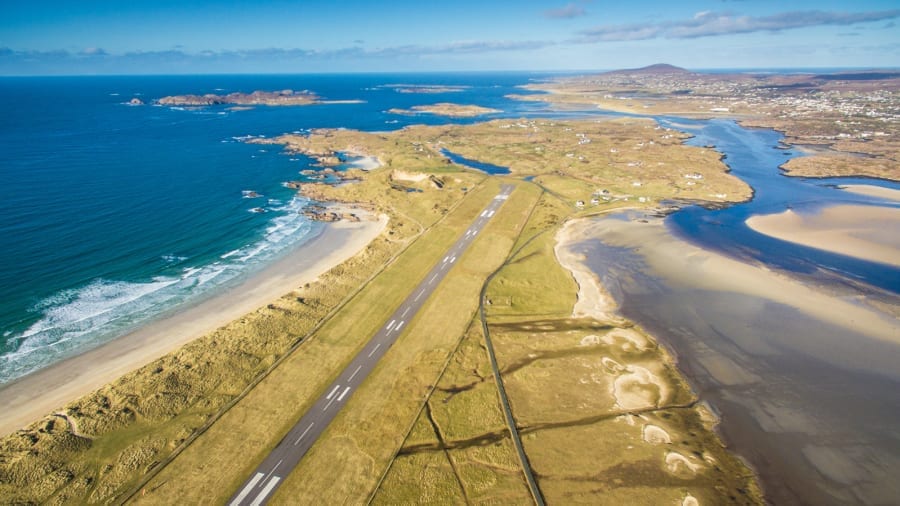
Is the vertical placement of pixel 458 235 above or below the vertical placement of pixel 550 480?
above

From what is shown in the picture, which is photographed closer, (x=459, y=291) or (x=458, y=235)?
(x=459, y=291)

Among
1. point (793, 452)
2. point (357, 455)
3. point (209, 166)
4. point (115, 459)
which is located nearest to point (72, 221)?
point (209, 166)

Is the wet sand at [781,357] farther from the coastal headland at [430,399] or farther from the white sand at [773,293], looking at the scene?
the coastal headland at [430,399]

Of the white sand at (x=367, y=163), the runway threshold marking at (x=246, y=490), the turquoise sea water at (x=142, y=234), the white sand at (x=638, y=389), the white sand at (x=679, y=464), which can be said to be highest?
the white sand at (x=367, y=163)

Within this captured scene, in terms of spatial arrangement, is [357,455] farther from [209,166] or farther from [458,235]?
[209,166]

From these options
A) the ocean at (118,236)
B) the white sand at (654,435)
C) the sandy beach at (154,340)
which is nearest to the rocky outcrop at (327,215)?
the ocean at (118,236)
